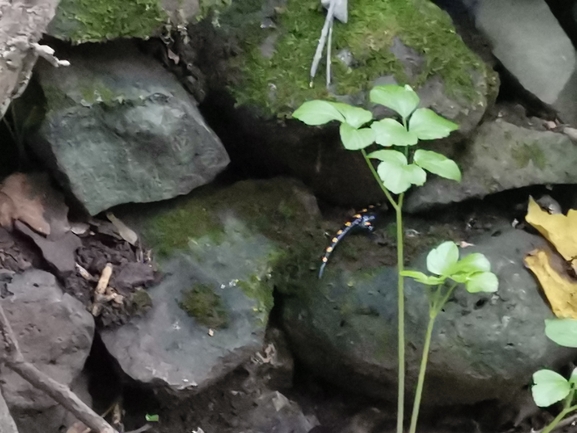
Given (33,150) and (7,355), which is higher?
(33,150)

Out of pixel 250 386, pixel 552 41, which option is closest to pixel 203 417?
pixel 250 386

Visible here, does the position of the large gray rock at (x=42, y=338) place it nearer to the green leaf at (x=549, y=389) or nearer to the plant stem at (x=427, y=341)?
the plant stem at (x=427, y=341)

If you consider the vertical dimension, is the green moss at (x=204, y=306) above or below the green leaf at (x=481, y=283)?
below

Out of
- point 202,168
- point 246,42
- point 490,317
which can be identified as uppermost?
point 246,42

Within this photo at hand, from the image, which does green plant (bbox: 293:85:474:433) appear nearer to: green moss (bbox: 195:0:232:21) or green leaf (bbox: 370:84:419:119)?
green leaf (bbox: 370:84:419:119)

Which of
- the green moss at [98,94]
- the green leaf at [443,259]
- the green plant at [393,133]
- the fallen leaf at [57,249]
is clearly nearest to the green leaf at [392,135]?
the green plant at [393,133]

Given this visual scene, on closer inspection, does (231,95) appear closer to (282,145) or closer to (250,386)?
(282,145)

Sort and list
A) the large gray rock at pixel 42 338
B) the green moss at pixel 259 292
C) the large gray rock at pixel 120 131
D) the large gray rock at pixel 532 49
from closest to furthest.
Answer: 1. the large gray rock at pixel 42 338
2. the large gray rock at pixel 120 131
3. the green moss at pixel 259 292
4. the large gray rock at pixel 532 49
